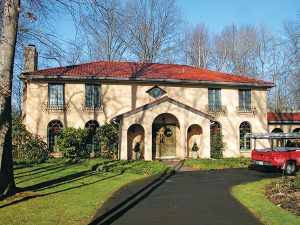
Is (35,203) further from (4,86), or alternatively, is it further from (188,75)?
(188,75)

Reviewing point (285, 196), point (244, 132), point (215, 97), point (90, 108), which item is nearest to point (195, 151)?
point (215, 97)

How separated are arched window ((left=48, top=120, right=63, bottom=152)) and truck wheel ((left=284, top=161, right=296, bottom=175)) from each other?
14.8 metres

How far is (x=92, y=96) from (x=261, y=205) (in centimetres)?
1679

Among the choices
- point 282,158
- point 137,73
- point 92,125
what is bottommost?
point 282,158

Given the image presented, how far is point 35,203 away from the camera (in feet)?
31.1

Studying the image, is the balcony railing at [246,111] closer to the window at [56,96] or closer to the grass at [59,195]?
the grass at [59,195]

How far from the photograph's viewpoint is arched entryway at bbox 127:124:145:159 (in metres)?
23.6

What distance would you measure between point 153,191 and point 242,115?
16.2 m

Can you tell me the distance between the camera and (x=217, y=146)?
2458cm

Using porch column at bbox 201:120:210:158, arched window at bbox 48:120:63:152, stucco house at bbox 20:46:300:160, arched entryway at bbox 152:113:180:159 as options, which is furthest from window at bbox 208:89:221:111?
arched window at bbox 48:120:63:152

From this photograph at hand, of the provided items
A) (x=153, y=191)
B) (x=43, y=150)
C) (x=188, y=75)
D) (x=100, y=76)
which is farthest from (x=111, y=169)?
(x=188, y=75)

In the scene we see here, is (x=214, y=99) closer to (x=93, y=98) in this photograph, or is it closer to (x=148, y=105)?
(x=148, y=105)

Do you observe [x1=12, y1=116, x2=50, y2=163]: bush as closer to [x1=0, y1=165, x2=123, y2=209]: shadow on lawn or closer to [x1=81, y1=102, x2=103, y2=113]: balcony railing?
[x1=81, y1=102, x2=103, y2=113]: balcony railing

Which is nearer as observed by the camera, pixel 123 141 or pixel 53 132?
pixel 123 141
